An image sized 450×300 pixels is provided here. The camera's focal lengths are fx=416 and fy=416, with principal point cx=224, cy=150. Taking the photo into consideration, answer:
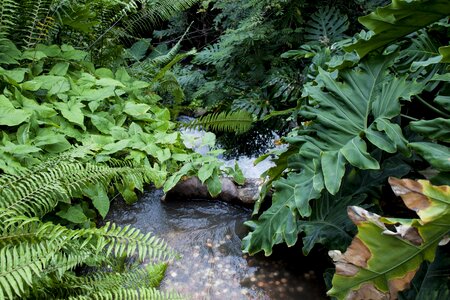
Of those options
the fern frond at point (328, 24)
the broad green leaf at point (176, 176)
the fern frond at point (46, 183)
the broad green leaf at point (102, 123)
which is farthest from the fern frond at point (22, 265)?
the fern frond at point (328, 24)

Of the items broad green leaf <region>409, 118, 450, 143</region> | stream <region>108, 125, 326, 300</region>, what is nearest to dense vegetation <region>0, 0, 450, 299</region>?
broad green leaf <region>409, 118, 450, 143</region>

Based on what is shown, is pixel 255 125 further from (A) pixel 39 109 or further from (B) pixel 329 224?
(B) pixel 329 224

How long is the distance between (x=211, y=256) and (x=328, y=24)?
2203mm

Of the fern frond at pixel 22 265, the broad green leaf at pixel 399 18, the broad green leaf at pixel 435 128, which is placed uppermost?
the broad green leaf at pixel 399 18

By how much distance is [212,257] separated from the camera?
235 centimetres

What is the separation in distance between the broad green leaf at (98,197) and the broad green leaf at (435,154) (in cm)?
181

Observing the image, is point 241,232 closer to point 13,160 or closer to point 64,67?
point 13,160

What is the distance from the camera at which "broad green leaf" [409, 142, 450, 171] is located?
1372 millimetres

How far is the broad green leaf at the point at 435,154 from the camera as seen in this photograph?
137cm

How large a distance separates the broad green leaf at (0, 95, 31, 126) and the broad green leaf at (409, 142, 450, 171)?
92.0 inches

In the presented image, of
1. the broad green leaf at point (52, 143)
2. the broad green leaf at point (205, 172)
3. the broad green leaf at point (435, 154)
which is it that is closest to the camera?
the broad green leaf at point (435, 154)

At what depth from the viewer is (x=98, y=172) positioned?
7.39ft

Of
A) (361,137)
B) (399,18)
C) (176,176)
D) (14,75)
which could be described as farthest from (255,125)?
(399,18)

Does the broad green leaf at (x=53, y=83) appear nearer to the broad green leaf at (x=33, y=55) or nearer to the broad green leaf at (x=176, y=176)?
the broad green leaf at (x=33, y=55)
